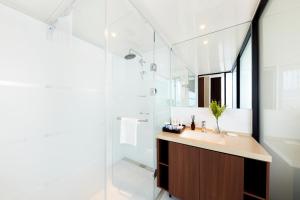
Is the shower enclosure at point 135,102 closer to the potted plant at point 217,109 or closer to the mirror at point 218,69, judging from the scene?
the mirror at point 218,69

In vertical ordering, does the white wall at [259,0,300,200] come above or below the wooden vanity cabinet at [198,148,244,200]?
above

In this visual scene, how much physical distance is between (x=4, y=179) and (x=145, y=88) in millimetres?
1838

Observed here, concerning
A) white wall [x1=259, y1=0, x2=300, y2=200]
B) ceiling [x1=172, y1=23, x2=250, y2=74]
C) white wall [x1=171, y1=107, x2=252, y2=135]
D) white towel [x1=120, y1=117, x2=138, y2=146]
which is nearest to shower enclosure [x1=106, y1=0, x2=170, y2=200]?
white towel [x1=120, y1=117, x2=138, y2=146]

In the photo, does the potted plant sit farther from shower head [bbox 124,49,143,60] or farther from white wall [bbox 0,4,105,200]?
white wall [bbox 0,4,105,200]

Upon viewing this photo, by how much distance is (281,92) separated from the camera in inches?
43.5

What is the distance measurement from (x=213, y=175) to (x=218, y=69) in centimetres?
142

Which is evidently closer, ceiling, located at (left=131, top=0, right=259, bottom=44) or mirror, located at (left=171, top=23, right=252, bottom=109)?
ceiling, located at (left=131, top=0, right=259, bottom=44)

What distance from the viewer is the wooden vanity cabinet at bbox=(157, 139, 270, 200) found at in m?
1.10

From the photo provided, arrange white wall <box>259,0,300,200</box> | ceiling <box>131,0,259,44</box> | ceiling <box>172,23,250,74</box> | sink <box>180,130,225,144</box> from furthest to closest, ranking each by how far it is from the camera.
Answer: ceiling <box>172,23,250,74</box> → sink <box>180,130,225,144</box> → ceiling <box>131,0,259,44</box> → white wall <box>259,0,300,200</box>

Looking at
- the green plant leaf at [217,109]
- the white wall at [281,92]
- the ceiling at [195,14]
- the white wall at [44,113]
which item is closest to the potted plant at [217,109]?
the green plant leaf at [217,109]

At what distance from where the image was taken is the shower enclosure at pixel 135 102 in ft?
5.49

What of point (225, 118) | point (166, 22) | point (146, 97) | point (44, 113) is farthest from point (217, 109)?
point (44, 113)

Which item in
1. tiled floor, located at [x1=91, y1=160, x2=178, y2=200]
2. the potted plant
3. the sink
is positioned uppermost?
the potted plant

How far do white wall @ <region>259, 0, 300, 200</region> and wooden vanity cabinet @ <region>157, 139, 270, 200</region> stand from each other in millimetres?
185
